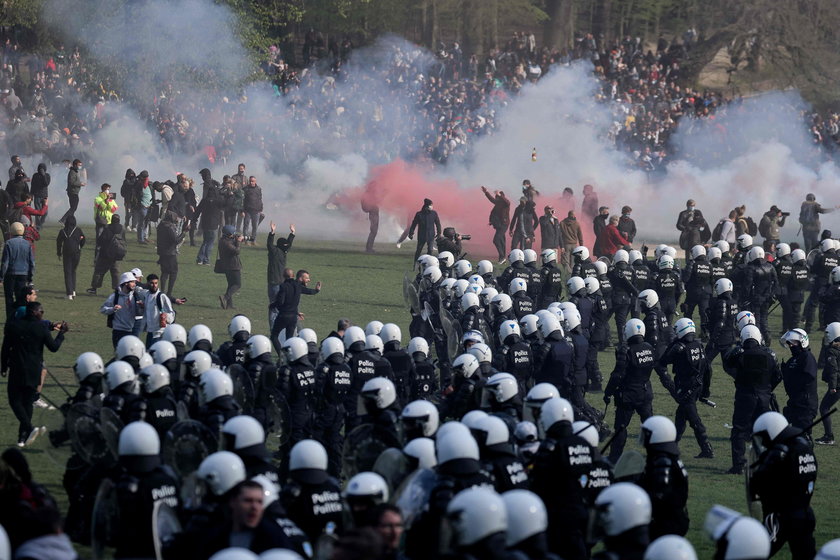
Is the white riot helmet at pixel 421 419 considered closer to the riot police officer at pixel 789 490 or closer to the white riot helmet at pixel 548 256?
the riot police officer at pixel 789 490

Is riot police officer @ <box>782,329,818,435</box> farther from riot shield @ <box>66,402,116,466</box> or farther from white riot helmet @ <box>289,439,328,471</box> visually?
riot shield @ <box>66,402,116,466</box>

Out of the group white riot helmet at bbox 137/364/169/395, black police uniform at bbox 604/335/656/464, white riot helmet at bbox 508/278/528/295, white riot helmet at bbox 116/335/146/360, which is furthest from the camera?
white riot helmet at bbox 508/278/528/295

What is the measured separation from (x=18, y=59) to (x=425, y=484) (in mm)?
35238

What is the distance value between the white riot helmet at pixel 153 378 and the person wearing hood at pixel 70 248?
11758mm

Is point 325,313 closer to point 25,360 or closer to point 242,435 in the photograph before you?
point 25,360

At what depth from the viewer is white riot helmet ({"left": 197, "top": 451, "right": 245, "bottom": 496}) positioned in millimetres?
8508

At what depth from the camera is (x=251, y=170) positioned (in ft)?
131

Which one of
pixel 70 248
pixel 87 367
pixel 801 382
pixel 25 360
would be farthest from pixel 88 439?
pixel 70 248

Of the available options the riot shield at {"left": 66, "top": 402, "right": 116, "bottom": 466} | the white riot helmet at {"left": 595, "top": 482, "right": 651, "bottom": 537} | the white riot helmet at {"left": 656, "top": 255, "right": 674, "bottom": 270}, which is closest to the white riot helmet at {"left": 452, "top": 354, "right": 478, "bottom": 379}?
the riot shield at {"left": 66, "top": 402, "right": 116, "bottom": 466}

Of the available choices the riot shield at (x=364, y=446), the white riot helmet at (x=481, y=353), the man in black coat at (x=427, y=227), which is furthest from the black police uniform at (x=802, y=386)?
the man in black coat at (x=427, y=227)

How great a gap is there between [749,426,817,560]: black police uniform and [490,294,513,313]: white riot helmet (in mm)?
8746

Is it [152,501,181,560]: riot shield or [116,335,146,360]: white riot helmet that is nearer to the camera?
[152,501,181,560]: riot shield

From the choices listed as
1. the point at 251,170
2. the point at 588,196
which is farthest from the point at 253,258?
the point at 251,170

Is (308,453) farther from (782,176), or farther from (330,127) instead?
(782,176)
